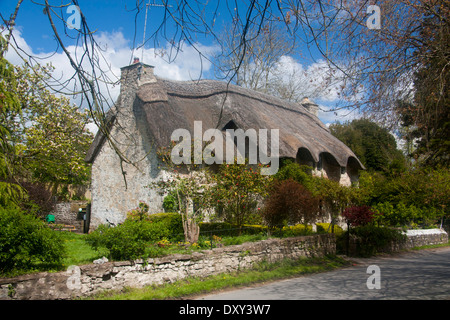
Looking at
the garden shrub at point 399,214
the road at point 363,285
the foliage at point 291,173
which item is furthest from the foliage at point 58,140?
the garden shrub at point 399,214

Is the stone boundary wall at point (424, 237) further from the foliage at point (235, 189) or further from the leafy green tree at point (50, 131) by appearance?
the leafy green tree at point (50, 131)

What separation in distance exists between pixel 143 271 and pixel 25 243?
2521 millimetres

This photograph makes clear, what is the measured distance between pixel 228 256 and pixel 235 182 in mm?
3829

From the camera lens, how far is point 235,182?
1345 cm

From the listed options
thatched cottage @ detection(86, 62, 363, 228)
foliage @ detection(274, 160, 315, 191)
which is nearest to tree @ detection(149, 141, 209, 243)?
thatched cottage @ detection(86, 62, 363, 228)

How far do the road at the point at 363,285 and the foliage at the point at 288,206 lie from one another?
2.35 metres

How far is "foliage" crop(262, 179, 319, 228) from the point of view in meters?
13.0

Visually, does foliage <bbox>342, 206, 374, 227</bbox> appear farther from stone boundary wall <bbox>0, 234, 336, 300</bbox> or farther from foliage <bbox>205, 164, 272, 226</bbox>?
stone boundary wall <bbox>0, 234, 336, 300</bbox>

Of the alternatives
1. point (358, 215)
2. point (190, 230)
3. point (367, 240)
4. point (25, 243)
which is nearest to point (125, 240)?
point (25, 243)

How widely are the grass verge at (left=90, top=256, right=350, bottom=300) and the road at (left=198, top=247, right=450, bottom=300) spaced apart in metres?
0.38

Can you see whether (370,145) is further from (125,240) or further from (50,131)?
(125,240)

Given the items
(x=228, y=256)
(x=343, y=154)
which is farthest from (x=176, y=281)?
(x=343, y=154)
